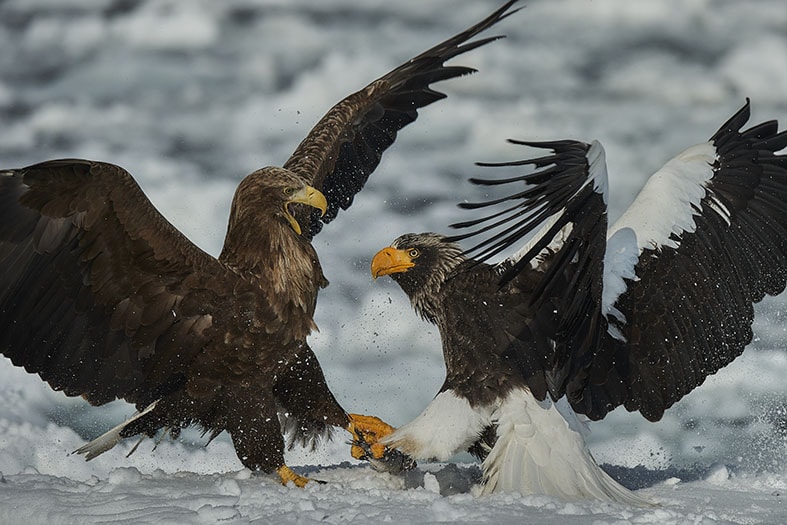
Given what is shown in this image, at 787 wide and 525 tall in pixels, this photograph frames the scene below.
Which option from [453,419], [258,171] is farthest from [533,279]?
[258,171]

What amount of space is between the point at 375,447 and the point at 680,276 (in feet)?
6.65

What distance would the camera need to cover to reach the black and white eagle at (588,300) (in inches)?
194

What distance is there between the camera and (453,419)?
538 cm

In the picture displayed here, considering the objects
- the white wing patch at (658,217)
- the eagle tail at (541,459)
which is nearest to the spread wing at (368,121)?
the white wing patch at (658,217)

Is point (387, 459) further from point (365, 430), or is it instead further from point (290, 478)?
point (290, 478)

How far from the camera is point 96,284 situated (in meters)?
5.34

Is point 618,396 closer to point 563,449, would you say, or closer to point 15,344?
point 563,449

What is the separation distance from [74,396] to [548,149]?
300cm

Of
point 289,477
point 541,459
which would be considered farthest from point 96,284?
point 541,459

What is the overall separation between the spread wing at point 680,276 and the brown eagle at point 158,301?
133 centimetres

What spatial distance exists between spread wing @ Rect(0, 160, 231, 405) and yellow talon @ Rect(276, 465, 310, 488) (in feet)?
2.54

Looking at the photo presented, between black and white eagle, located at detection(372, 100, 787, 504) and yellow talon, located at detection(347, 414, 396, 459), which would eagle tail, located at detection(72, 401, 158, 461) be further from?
black and white eagle, located at detection(372, 100, 787, 504)

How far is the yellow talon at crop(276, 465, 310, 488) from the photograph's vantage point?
18.0 feet

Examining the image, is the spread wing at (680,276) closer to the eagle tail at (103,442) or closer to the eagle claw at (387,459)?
the eagle claw at (387,459)
